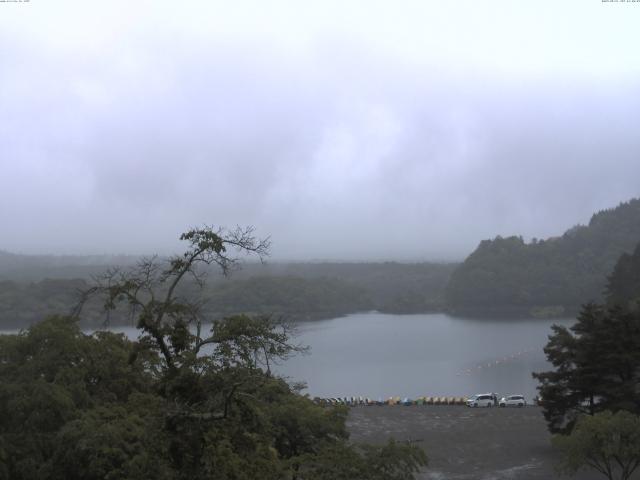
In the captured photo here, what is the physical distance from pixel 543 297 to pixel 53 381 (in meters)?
59.0

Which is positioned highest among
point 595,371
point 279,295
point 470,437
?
point 595,371

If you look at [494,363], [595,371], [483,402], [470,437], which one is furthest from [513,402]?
[494,363]

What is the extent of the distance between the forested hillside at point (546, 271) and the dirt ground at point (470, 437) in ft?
137

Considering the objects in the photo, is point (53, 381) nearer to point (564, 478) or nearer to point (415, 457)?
point (415, 457)

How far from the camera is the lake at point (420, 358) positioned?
28.2 meters

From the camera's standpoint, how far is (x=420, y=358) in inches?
1422

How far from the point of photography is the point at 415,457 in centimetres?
636

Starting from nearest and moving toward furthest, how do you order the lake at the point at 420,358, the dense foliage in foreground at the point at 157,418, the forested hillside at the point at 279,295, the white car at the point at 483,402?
the dense foliage in foreground at the point at 157,418, the white car at the point at 483,402, the lake at the point at 420,358, the forested hillside at the point at 279,295

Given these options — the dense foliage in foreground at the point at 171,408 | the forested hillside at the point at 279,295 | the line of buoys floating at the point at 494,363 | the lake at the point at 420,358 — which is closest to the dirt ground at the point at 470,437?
the dense foliage in foreground at the point at 171,408

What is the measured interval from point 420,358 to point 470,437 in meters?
21.6

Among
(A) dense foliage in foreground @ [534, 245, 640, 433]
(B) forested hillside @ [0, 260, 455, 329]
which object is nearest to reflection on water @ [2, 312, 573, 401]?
(B) forested hillside @ [0, 260, 455, 329]

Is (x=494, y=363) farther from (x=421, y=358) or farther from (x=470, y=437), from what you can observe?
(x=470, y=437)

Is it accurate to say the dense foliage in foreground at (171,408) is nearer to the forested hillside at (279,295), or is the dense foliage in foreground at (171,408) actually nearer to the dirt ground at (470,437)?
the dirt ground at (470,437)

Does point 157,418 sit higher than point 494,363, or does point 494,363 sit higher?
point 157,418
